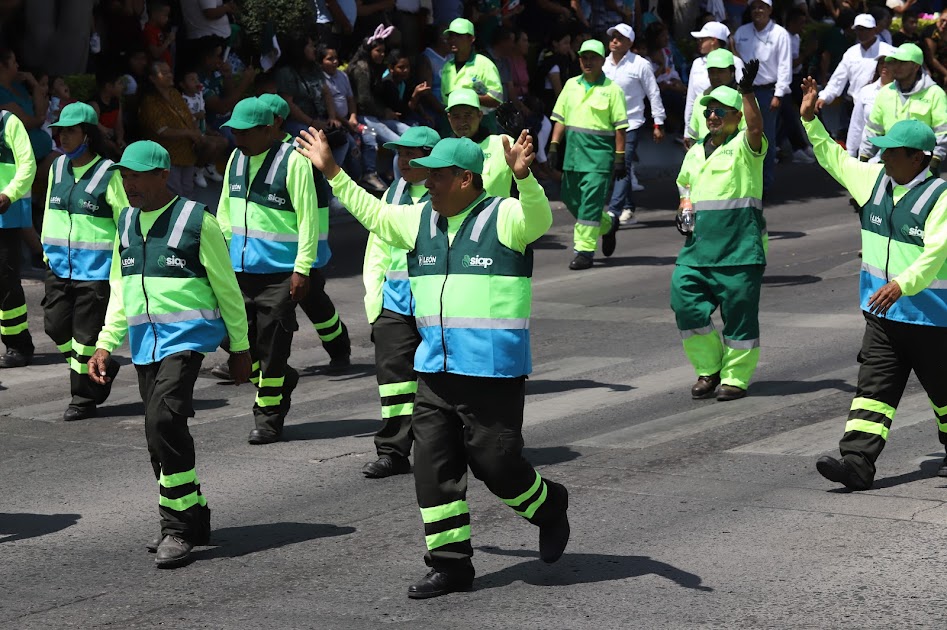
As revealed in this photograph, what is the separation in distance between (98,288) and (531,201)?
565cm

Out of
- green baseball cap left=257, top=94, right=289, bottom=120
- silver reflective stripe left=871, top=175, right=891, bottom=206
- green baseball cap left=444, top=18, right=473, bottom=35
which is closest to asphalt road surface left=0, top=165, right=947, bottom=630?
silver reflective stripe left=871, top=175, right=891, bottom=206

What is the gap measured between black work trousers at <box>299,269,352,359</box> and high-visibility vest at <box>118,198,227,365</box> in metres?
4.51

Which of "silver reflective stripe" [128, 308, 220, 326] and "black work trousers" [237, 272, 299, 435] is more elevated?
"silver reflective stripe" [128, 308, 220, 326]

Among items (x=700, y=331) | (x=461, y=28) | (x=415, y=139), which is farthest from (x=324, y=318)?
(x=461, y=28)

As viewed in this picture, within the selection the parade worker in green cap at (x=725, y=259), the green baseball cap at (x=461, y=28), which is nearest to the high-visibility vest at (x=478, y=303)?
the parade worker in green cap at (x=725, y=259)

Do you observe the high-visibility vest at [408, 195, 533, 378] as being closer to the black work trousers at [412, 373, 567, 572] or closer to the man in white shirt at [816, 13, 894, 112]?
the black work trousers at [412, 373, 567, 572]

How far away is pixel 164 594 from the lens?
740 centimetres

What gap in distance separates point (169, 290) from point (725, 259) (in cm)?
474

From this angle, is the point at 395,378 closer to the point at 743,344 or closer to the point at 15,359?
the point at 743,344

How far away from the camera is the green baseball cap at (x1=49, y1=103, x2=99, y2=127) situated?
11.5 meters

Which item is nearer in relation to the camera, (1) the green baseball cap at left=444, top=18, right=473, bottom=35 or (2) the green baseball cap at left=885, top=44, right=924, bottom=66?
(2) the green baseball cap at left=885, top=44, right=924, bottom=66

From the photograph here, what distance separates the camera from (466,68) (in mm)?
17812

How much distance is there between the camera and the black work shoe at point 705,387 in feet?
37.8

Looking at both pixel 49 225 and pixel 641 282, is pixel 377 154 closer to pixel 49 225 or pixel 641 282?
pixel 641 282
